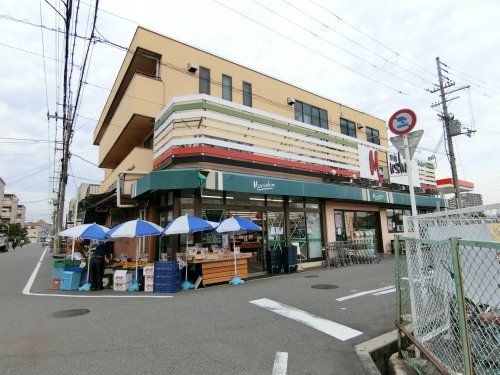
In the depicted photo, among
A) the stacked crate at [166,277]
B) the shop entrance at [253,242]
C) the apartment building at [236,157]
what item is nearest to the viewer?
the stacked crate at [166,277]

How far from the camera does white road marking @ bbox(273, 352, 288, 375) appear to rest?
4133 mm

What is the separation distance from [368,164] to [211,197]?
10146 mm

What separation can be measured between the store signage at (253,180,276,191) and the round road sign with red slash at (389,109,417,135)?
22.4 feet

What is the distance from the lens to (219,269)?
418 inches

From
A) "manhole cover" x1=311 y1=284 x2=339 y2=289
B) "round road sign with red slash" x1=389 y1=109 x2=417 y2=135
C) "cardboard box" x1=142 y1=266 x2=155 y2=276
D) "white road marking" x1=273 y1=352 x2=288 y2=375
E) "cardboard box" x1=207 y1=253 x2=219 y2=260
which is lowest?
"white road marking" x1=273 y1=352 x2=288 y2=375

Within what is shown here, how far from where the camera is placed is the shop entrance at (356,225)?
16.5 meters

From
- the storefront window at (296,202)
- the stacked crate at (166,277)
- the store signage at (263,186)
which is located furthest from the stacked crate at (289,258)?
the stacked crate at (166,277)

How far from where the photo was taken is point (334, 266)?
14.3 metres

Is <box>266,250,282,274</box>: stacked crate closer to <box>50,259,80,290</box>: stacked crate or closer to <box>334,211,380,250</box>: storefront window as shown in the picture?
<box>334,211,380,250</box>: storefront window

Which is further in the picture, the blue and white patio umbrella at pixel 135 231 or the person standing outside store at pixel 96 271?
the person standing outside store at pixel 96 271

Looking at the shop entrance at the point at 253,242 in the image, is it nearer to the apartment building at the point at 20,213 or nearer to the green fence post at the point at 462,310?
the green fence post at the point at 462,310

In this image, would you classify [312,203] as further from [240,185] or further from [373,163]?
[373,163]

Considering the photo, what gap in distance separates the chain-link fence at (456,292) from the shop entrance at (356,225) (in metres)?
12.0

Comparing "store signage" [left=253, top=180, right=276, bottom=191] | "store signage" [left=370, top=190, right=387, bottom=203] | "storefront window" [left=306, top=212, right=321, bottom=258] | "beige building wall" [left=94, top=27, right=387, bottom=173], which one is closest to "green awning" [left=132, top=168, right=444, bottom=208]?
"store signage" [left=253, top=180, right=276, bottom=191]
